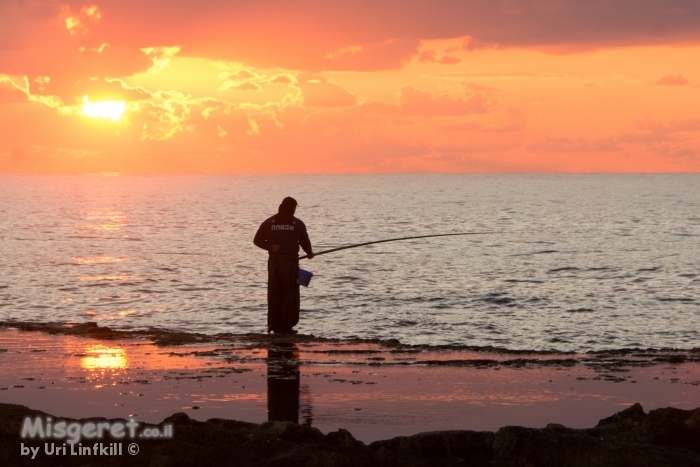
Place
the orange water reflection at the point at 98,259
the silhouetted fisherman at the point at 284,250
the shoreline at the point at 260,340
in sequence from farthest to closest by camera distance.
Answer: the orange water reflection at the point at 98,259
the silhouetted fisherman at the point at 284,250
the shoreline at the point at 260,340

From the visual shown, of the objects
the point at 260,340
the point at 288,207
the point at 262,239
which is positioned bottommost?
the point at 260,340

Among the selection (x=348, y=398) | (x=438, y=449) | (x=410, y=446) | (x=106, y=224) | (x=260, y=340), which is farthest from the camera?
(x=106, y=224)

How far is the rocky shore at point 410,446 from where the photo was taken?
22.7 ft

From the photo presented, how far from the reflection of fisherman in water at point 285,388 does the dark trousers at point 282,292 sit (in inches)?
49.7

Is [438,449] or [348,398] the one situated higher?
[438,449]

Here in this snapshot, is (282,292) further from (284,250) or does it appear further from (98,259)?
(98,259)

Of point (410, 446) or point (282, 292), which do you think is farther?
point (282, 292)

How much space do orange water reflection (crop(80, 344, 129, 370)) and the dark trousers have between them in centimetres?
244

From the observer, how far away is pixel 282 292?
14.4 metres

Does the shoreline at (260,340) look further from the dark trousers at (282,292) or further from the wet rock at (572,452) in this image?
the wet rock at (572,452)

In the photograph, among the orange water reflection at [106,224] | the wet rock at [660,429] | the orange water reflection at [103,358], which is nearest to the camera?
the wet rock at [660,429]

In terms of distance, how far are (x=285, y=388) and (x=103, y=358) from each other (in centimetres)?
308

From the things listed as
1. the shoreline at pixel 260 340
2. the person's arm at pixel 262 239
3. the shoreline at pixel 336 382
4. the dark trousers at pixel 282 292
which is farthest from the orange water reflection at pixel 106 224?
the shoreline at pixel 336 382

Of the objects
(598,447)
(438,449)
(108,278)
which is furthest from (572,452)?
(108,278)
